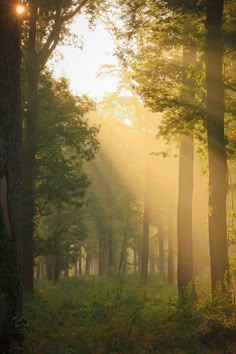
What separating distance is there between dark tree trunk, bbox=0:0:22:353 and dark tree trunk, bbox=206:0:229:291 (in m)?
4.66

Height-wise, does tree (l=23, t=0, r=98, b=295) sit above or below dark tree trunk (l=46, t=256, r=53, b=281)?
above

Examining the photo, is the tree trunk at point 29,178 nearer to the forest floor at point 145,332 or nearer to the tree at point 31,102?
the tree at point 31,102

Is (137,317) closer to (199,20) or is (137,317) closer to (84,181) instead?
(199,20)

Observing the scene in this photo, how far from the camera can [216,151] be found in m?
10.9

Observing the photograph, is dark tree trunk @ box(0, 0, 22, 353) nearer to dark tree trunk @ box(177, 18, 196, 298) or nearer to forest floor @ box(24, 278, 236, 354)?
forest floor @ box(24, 278, 236, 354)

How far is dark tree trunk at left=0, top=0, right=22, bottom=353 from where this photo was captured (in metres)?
8.01

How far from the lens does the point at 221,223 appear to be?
35.4 feet

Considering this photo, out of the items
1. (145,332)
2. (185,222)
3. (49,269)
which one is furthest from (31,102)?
(49,269)

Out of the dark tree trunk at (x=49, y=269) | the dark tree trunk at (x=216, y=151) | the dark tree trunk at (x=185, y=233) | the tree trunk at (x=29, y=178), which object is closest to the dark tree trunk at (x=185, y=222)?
the dark tree trunk at (x=185, y=233)

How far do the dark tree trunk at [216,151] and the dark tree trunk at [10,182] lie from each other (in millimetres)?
4658

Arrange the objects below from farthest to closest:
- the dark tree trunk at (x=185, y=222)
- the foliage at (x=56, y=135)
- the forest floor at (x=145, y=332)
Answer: the foliage at (x=56, y=135), the dark tree trunk at (x=185, y=222), the forest floor at (x=145, y=332)

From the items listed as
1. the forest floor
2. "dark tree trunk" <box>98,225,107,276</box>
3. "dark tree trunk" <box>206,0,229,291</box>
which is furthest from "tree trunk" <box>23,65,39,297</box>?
"dark tree trunk" <box>98,225,107,276</box>

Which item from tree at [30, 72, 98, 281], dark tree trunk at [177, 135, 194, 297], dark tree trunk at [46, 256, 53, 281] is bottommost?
dark tree trunk at [46, 256, 53, 281]

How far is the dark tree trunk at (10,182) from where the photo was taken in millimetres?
8008
